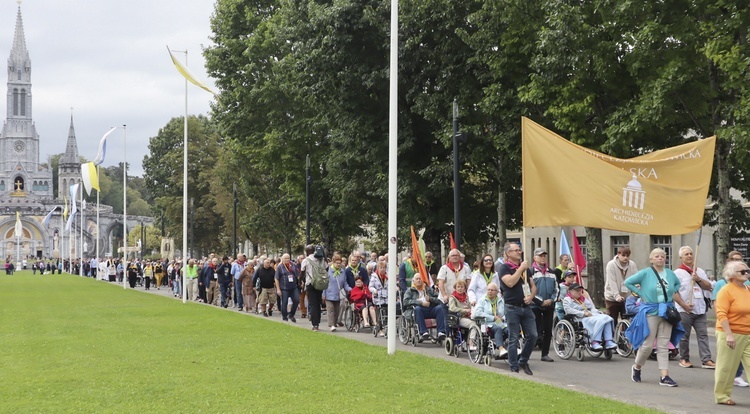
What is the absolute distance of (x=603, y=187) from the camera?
13.8 meters

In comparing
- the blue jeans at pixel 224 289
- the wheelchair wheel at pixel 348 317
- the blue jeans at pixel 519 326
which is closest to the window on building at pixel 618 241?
the blue jeans at pixel 224 289

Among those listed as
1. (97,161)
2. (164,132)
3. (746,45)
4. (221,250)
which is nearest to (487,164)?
(746,45)

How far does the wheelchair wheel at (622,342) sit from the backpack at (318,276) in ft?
25.7

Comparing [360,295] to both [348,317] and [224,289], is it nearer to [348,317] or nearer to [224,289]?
[348,317]

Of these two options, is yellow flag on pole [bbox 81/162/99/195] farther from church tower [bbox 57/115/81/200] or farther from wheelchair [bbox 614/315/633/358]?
church tower [bbox 57/115/81/200]

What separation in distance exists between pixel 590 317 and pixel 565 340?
624 mm

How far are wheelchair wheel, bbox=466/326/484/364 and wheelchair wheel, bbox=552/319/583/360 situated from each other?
1800 millimetres

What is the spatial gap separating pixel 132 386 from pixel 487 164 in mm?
24212

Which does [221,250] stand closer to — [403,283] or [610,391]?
[403,283]

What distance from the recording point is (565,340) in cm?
1806

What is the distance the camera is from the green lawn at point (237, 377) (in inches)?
461

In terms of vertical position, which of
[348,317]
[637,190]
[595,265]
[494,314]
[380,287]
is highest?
[637,190]

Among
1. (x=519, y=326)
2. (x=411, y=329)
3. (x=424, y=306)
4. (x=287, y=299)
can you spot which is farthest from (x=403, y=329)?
(x=287, y=299)

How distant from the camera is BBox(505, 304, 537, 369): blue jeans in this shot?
50.3 feet
